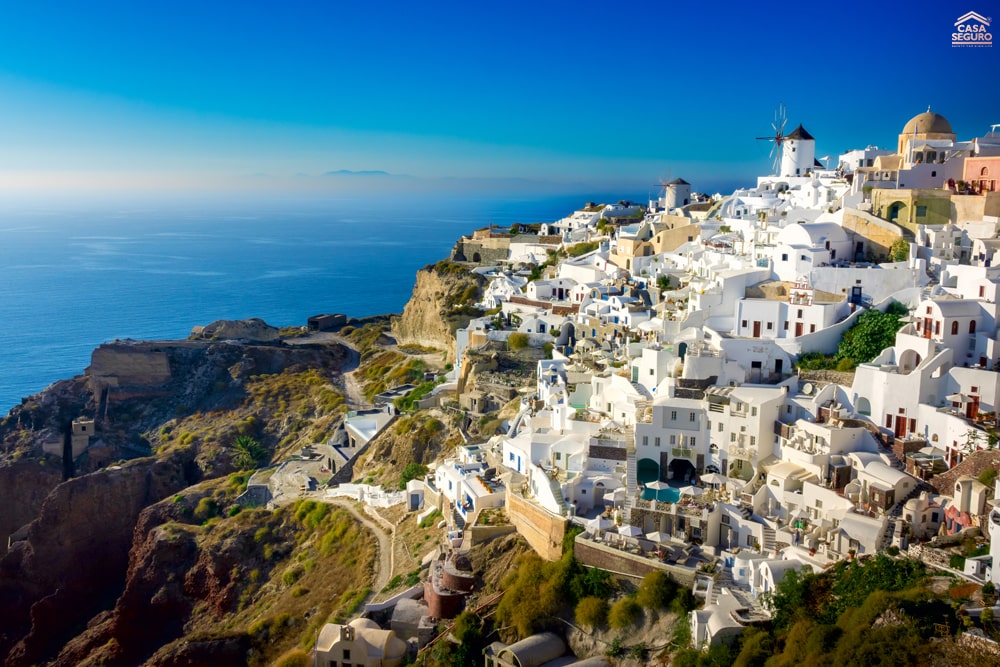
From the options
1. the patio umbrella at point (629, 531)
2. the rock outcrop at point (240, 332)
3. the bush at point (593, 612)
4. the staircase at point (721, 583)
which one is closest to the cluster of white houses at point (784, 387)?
the staircase at point (721, 583)

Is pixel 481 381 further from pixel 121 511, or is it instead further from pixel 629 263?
pixel 121 511

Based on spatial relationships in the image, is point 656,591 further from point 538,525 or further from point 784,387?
point 784,387

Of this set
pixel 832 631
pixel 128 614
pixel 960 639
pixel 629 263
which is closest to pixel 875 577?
pixel 832 631

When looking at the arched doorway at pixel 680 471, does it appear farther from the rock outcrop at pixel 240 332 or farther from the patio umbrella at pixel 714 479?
the rock outcrop at pixel 240 332

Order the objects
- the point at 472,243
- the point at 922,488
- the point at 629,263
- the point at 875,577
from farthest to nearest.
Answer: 1. the point at 472,243
2. the point at 629,263
3. the point at 922,488
4. the point at 875,577

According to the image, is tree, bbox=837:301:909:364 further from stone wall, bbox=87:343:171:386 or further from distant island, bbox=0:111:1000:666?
stone wall, bbox=87:343:171:386

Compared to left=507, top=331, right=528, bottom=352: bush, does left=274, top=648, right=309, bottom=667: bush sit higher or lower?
lower

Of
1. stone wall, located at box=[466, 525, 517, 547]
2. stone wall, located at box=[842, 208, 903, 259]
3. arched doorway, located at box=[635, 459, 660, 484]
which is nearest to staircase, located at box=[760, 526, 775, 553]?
arched doorway, located at box=[635, 459, 660, 484]
